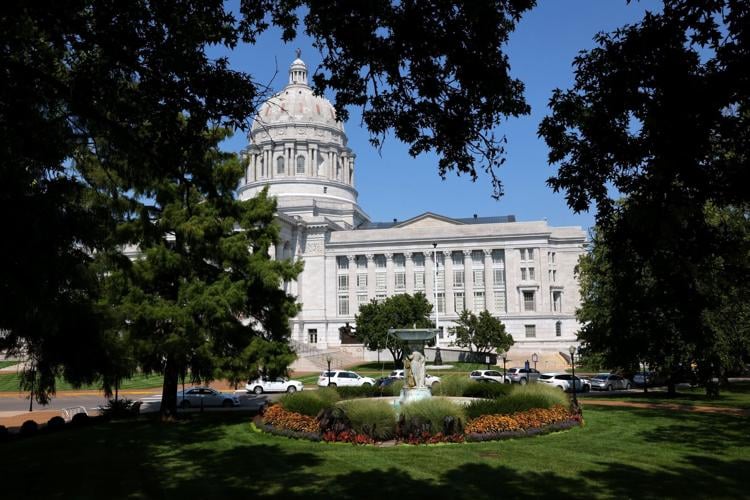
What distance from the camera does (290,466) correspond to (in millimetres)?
14141

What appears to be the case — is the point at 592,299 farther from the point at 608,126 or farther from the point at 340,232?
the point at 340,232

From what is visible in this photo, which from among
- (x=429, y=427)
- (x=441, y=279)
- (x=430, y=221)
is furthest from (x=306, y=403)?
(x=430, y=221)

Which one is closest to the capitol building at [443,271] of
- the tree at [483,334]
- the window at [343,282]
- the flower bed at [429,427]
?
the window at [343,282]

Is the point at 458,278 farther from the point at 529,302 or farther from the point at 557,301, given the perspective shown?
the point at 557,301

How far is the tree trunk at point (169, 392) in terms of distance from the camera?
24.4 meters

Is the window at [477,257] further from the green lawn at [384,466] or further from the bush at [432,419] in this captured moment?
the bush at [432,419]

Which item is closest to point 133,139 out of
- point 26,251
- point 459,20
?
point 26,251

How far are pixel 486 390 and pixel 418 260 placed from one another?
6280 centimetres

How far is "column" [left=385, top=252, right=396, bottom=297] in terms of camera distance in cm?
8819

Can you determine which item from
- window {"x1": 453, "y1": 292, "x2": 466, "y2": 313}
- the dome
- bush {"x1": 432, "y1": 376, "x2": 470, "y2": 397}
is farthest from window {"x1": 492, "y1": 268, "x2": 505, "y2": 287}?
bush {"x1": 432, "y1": 376, "x2": 470, "y2": 397}

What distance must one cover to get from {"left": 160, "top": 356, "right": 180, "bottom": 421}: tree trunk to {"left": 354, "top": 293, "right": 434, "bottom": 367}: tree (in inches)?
1465

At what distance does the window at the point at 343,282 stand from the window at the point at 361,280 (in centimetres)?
157

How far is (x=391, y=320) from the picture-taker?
6266 centimetres

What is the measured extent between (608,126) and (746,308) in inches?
1047
